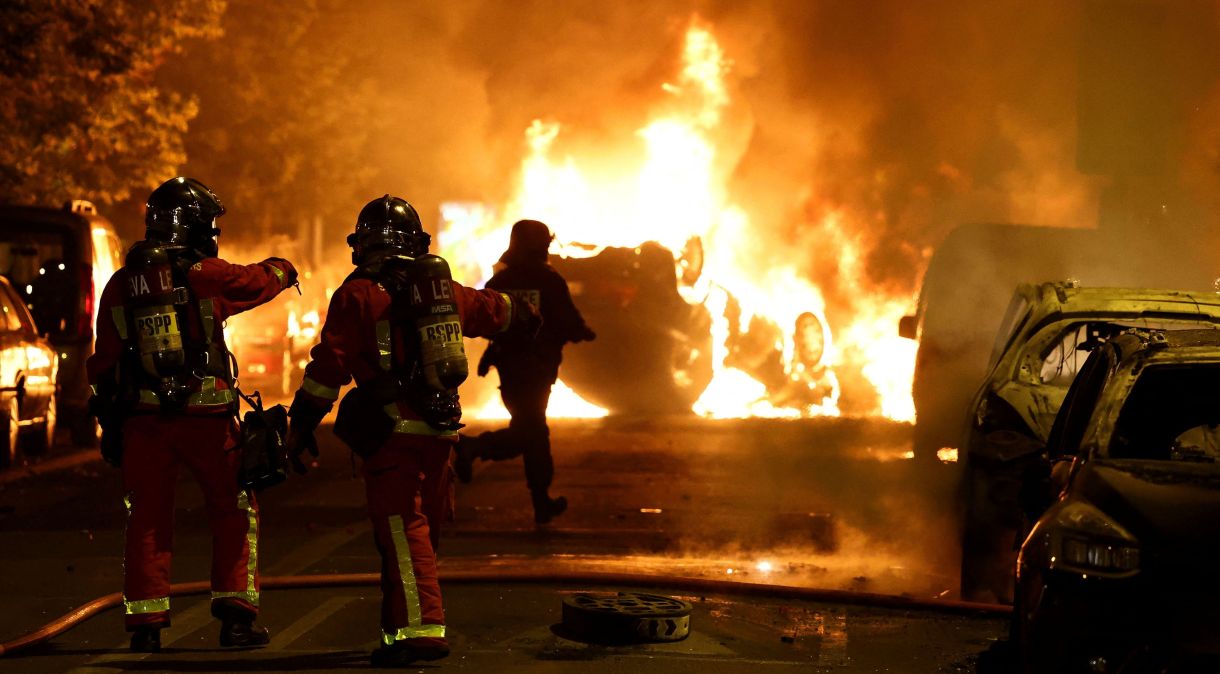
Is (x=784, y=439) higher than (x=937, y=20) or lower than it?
lower

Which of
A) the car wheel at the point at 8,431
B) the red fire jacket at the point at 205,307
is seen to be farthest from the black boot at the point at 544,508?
the car wheel at the point at 8,431

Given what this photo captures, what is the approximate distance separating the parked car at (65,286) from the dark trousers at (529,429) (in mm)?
6729

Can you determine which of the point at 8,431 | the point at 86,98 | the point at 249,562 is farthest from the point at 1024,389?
the point at 86,98

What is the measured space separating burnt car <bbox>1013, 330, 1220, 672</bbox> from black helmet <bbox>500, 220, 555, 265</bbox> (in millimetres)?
5179

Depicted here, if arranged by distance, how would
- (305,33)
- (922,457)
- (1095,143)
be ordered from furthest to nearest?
(305,33) → (1095,143) → (922,457)

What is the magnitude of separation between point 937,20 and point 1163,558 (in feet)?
73.1

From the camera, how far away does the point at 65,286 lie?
16656 mm

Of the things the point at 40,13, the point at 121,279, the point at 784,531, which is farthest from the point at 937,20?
the point at 121,279

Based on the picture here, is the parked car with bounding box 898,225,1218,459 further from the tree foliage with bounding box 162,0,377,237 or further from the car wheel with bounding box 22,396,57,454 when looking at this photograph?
the tree foliage with bounding box 162,0,377,237

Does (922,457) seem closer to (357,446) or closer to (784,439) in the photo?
(784,439)

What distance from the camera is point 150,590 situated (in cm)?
657

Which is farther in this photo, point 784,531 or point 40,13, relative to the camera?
point 40,13

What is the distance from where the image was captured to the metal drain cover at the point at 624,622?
23.0ft

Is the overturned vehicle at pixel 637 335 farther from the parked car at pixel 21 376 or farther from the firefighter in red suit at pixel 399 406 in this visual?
the firefighter in red suit at pixel 399 406
